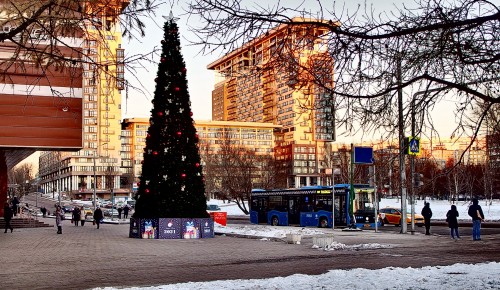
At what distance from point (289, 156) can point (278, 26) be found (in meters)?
167

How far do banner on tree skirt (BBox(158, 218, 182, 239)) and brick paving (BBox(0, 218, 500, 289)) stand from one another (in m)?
3.56

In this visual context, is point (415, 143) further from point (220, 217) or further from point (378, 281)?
point (220, 217)

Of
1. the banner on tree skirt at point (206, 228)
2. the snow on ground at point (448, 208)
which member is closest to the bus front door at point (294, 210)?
the snow on ground at point (448, 208)

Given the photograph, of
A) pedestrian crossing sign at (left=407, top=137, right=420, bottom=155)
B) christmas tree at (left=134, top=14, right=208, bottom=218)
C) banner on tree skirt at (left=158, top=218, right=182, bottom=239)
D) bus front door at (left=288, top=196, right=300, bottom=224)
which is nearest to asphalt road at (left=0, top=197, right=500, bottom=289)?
pedestrian crossing sign at (left=407, top=137, right=420, bottom=155)

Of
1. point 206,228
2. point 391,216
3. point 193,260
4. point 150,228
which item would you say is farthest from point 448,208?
point 193,260

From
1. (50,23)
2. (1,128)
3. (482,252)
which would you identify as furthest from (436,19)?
(1,128)

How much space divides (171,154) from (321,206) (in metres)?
14.2

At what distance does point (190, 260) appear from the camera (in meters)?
17.4

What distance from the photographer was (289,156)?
570ft

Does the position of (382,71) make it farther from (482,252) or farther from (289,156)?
(289,156)

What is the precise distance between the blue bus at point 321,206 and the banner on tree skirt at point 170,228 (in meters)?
11.5

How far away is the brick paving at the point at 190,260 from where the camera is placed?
13.1m

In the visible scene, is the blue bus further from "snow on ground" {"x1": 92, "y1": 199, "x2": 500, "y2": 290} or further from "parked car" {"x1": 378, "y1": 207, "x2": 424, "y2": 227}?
"snow on ground" {"x1": 92, "y1": 199, "x2": 500, "y2": 290}

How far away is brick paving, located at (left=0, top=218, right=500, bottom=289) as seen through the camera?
1312 cm
